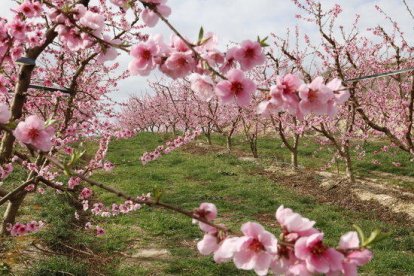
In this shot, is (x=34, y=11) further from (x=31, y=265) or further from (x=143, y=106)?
(x=143, y=106)

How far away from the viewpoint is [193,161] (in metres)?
16.2

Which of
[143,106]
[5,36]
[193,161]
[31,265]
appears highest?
[143,106]

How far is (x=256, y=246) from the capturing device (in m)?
1.40

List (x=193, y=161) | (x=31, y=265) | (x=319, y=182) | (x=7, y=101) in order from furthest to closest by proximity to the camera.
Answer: (x=193, y=161)
(x=319, y=182)
(x=7, y=101)
(x=31, y=265)

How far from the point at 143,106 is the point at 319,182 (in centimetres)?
3015

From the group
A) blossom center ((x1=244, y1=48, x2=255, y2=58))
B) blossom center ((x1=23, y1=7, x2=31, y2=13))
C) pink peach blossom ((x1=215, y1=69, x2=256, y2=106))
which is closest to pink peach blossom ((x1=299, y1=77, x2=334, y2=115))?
pink peach blossom ((x1=215, y1=69, x2=256, y2=106))

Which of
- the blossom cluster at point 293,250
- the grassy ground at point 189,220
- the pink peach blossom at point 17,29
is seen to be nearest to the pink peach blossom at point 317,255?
the blossom cluster at point 293,250

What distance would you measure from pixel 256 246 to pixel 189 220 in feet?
24.2

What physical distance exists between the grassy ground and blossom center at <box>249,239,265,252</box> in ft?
5.20

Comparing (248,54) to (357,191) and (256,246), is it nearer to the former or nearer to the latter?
(256,246)

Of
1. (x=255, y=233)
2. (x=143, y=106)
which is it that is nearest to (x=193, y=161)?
(x=255, y=233)

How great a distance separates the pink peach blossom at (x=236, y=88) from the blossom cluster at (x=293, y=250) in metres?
0.61

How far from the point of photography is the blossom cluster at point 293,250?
50.6 inches

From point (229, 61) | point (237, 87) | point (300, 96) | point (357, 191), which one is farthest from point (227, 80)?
point (357, 191)
